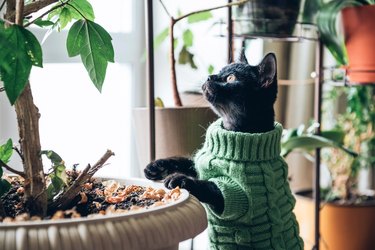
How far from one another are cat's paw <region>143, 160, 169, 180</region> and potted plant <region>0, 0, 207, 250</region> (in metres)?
0.13

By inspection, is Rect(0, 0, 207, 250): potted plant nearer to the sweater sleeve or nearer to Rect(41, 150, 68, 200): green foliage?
Rect(41, 150, 68, 200): green foliage

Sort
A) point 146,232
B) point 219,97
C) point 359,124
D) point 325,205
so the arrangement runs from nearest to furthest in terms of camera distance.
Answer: point 146,232 < point 219,97 < point 325,205 < point 359,124

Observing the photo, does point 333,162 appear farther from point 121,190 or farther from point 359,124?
point 121,190

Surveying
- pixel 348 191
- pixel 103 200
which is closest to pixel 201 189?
pixel 103 200

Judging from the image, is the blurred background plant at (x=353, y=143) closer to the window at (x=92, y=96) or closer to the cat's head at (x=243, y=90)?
the window at (x=92, y=96)

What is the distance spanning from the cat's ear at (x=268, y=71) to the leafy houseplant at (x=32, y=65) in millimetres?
259

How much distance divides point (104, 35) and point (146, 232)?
0.28m

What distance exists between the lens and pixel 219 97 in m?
0.88

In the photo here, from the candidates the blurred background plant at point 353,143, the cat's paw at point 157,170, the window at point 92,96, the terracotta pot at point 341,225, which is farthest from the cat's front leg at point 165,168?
the blurred background plant at point 353,143

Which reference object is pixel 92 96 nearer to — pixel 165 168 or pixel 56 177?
pixel 165 168

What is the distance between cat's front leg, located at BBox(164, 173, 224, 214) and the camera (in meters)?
0.80

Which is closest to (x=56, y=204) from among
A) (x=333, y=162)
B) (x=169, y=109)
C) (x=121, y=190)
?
Result: (x=121, y=190)

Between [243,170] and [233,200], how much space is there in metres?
0.05

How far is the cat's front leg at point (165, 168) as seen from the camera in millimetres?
898
